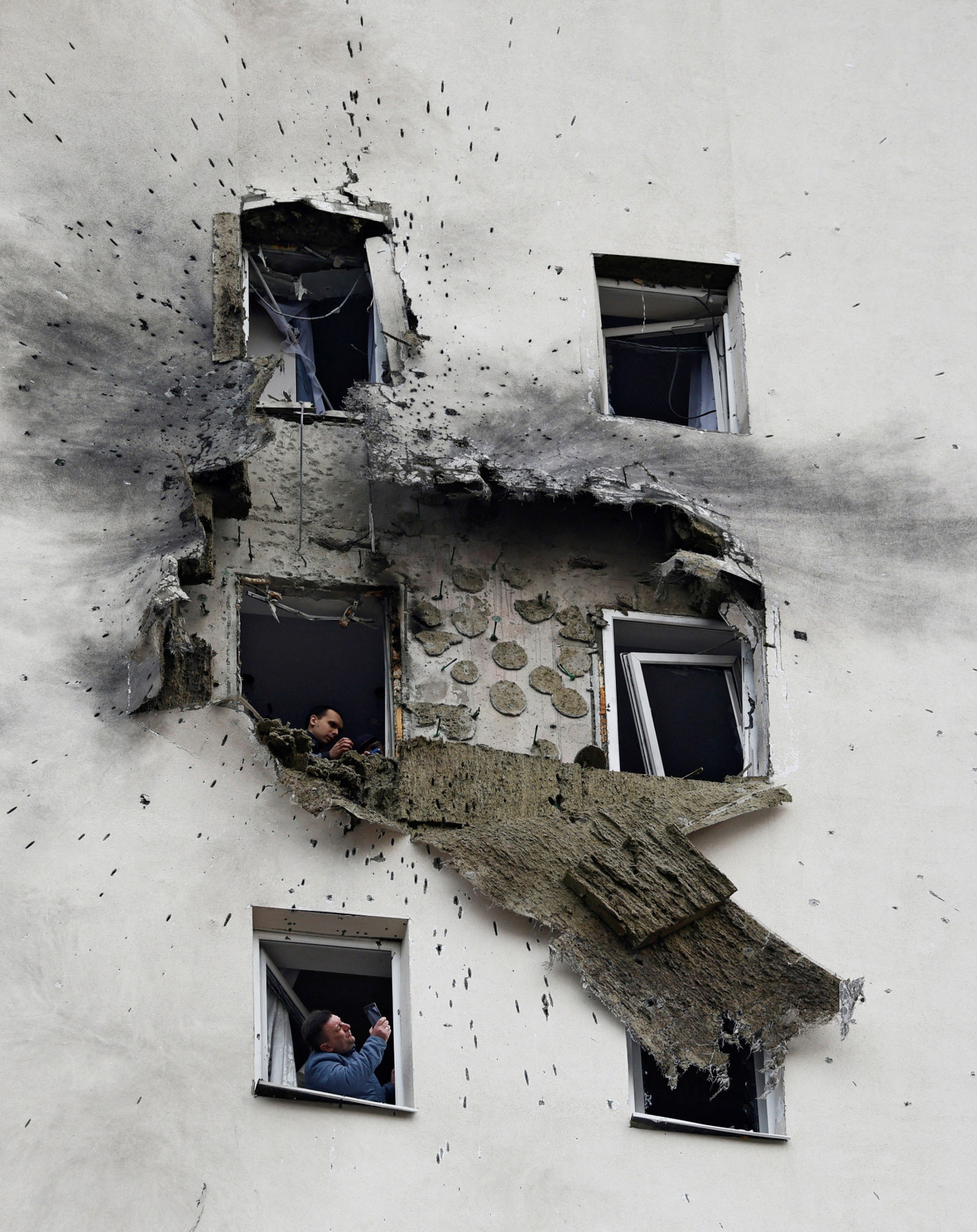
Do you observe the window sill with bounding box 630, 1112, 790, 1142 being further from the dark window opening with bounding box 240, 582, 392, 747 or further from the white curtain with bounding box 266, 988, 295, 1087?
the dark window opening with bounding box 240, 582, 392, 747

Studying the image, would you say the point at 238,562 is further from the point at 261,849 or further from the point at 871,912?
the point at 871,912

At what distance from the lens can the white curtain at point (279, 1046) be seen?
22.5 ft

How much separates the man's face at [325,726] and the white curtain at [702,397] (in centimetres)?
267

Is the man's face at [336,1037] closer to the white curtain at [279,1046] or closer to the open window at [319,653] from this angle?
the white curtain at [279,1046]

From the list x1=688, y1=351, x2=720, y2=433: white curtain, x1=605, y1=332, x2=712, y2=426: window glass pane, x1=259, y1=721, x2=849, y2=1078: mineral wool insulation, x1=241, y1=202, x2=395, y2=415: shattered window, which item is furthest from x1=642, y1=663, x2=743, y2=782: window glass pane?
x1=241, y1=202, x2=395, y2=415: shattered window

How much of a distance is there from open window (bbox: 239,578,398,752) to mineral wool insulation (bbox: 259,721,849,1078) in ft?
1.70

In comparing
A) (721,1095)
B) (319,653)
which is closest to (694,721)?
(721,1095)

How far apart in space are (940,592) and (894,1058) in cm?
242

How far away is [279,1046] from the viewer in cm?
698

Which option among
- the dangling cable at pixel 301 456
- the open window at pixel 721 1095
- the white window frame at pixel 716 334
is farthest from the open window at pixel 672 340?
the open window at pixel 721 1095

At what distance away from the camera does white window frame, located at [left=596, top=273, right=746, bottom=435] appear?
8.94 meters

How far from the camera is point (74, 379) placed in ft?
25.6

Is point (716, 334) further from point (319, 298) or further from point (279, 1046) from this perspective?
point (279, 1046)

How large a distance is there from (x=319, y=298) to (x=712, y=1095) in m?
4.66
